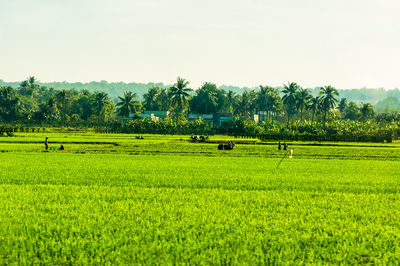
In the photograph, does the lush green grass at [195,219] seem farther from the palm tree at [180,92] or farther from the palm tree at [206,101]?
the palm tree at [206,101]

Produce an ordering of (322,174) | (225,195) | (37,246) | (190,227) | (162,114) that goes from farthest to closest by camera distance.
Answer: (162,114) → (322,174) → (225,195) → (190,227) → (37,246)

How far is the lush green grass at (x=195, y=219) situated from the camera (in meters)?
8.92

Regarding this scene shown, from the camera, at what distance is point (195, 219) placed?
11492 millimetres

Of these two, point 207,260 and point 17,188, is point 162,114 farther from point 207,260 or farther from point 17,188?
point 207,260

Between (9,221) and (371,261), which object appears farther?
(9,221)

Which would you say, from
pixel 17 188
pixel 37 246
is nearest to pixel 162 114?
pixel 17 188

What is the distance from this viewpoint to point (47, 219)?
11.3m

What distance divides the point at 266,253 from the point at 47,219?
5832mm

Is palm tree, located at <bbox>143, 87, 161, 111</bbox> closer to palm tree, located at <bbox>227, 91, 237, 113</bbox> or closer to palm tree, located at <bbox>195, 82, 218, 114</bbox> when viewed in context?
palm tree, located at <bbox>195, 82, 218, 114</bbox>

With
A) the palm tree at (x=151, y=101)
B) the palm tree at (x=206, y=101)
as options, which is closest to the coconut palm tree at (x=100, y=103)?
the palm tree at (x=151, y=101)

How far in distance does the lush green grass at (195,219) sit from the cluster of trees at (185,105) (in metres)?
72.0

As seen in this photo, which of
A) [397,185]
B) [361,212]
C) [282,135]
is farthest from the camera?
[282,135]

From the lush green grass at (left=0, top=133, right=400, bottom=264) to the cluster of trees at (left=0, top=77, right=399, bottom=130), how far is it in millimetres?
72016

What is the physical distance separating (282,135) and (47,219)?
55458 mm
